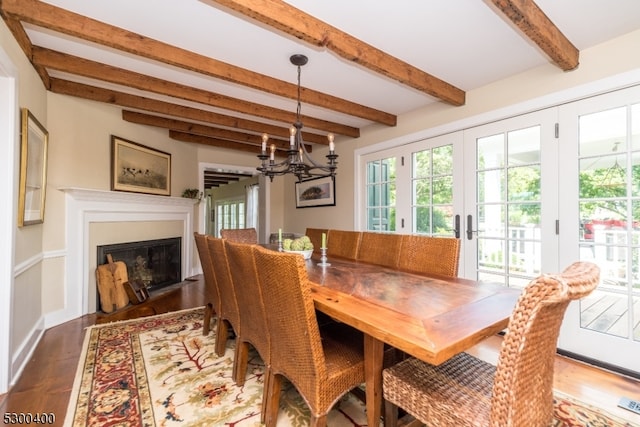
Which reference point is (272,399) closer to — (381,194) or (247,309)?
(247,309)

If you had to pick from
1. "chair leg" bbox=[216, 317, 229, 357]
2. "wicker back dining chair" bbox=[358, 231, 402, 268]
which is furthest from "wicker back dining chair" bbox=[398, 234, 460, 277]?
"chair leg" bbox=[216, 317, 229, 357]

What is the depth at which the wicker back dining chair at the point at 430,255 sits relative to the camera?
6.21 feet

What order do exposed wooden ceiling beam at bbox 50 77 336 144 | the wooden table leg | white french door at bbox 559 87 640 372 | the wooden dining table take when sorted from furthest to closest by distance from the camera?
exposed wooden ceiling beam at bbox 50 77 336 144 < white french door at bbox 559 87 640 372 < the wooden table leg < the wooden dining table

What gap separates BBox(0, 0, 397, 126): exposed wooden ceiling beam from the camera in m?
1.69

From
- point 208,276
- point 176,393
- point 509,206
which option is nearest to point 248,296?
point 176,393

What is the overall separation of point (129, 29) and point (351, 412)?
8.92 feet

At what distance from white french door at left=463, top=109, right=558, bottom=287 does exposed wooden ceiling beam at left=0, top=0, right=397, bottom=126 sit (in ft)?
5.30

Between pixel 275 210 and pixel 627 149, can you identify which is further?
pixel 275 210

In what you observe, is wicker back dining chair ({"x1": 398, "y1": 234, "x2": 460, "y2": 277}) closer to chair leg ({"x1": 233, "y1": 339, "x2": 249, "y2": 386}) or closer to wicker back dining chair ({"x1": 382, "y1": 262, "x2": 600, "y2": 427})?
wicker back dining chair ({"x1": 382, "y1": 262, "x2": 600, "y2": 427})

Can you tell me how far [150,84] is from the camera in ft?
8.64

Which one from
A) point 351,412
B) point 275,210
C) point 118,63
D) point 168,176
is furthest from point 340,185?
point 351,412

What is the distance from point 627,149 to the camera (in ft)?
6.58

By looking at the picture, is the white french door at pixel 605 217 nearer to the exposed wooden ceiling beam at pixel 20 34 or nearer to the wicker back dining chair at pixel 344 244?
the wicker back dining chair at pixel 344 244

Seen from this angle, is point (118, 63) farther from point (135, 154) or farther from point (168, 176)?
point (168, 176)
